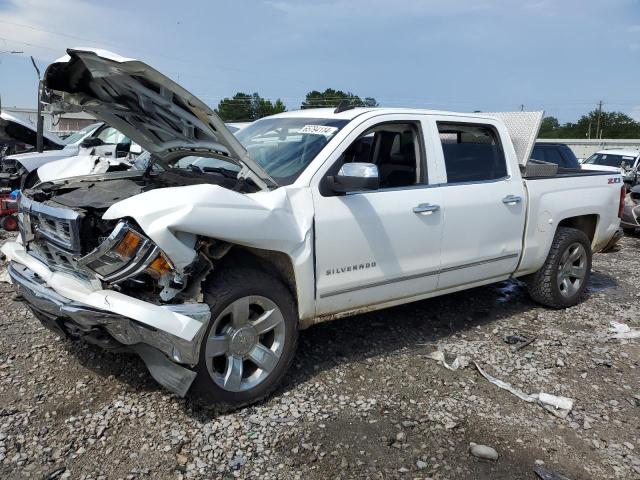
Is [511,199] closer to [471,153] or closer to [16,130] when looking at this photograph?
[471,153]

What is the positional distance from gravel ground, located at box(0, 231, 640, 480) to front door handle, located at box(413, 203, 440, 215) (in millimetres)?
1139

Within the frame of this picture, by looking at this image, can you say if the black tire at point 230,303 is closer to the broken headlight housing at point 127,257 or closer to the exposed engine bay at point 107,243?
the exposed engine bay at point 107,243

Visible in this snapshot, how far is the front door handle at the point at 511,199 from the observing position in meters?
4.74

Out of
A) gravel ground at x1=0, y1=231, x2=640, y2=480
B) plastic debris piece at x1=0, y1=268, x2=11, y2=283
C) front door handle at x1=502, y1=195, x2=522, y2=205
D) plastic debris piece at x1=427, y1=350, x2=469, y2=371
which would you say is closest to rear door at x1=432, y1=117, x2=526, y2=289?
front door handle at x1=502, y1=195, x2=522, y2=205

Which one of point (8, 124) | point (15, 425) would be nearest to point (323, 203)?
point (15, 425)

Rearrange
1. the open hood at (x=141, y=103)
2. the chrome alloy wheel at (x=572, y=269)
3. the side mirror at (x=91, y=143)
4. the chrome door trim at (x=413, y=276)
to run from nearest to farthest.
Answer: the open hood at (x=141, y=103)
the chrome door trim at (x=413, y=276)
the chrome alloy wheel at (x=572, y=269)
the side mirror at (x=91, y=143)

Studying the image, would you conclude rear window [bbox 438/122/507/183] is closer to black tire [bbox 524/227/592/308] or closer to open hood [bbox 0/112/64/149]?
black tire [bbox 524/227/592/308]

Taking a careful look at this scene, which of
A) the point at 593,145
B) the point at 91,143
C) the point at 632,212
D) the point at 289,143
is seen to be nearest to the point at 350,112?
the point at 289,143

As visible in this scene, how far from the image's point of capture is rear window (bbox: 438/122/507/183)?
4477 millimetres

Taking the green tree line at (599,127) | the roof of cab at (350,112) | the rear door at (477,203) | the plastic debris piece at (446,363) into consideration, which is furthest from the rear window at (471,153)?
the green tree line at (599,127)

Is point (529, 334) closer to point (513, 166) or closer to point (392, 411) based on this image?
point (513, 166)

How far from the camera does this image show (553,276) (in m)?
5.45

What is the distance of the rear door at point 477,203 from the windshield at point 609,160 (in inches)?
474

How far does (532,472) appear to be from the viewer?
2.97 m
